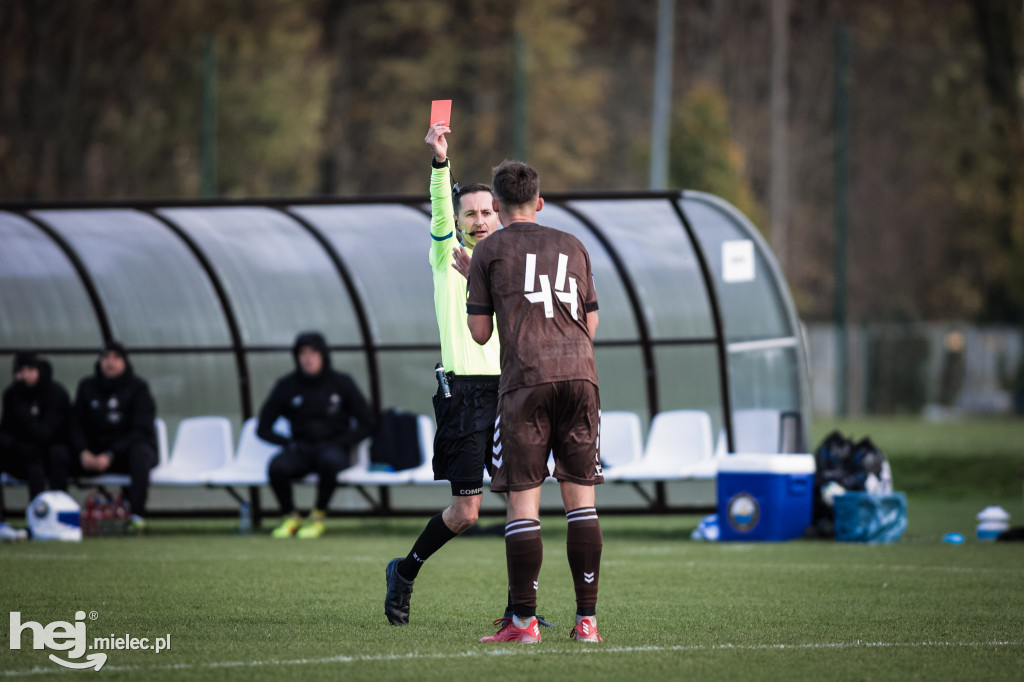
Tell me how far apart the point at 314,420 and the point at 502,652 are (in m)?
6.97

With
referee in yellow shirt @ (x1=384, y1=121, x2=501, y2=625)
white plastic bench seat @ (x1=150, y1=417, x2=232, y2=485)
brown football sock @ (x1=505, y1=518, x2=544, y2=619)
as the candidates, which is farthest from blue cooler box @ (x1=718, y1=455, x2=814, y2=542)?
brown football sock @ (x1=505, y1=518, x2=544, y2=619)

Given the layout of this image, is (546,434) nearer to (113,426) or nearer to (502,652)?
(502,652)

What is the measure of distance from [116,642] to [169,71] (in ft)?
81.1

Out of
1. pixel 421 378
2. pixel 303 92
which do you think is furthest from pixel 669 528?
pixel 303 92

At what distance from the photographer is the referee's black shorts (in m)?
6.77

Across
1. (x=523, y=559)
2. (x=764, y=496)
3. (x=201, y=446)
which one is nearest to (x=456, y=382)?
(x=523, y=559)

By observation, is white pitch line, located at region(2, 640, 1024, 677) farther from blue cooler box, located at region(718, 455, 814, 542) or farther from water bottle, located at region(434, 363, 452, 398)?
blue cooler box, located at region(718, 455, 814, 542)

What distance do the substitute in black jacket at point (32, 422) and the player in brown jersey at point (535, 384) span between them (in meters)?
7.35

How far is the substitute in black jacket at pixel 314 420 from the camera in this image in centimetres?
1266

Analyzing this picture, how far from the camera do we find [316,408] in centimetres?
1284

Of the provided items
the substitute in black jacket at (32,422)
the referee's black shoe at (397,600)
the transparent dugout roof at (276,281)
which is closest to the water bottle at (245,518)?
the substitute in black jacket at (32,422)

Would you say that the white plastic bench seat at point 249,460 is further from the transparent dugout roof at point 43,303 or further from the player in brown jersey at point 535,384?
the player in brown jersey at point 535,384

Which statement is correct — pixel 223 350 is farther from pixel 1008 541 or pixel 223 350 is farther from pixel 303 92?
pixel 303 92

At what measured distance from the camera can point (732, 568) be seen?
9781mm
